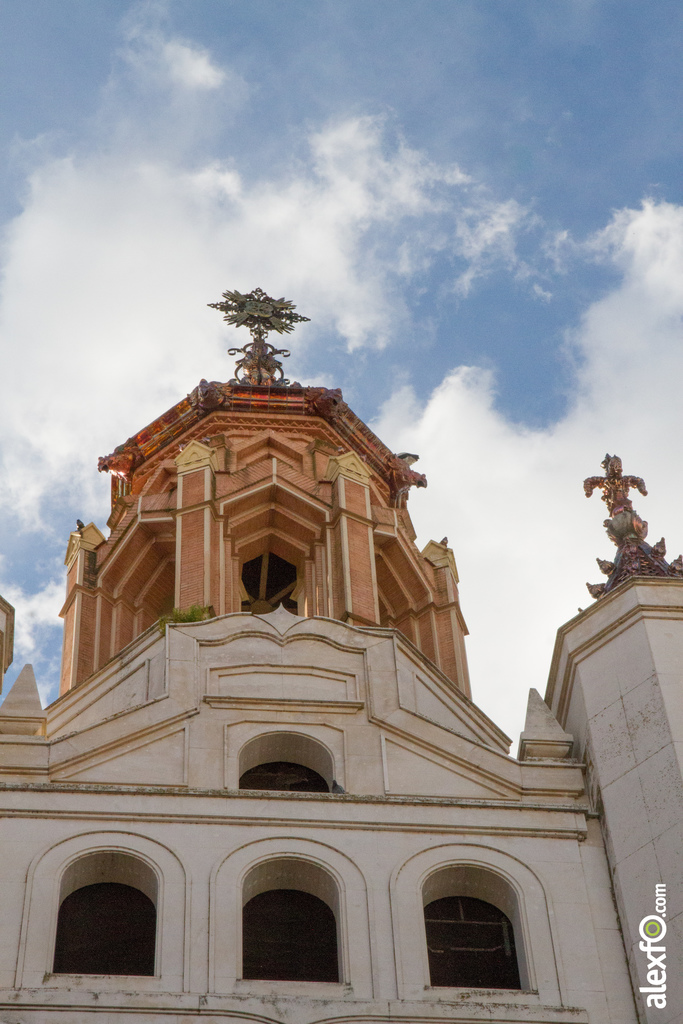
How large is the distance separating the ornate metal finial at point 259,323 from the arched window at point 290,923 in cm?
2533

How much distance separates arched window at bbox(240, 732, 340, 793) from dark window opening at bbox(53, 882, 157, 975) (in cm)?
325

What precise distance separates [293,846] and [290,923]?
3.36 ft

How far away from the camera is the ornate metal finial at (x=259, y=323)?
167 ft

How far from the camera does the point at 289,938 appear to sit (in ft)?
82.9

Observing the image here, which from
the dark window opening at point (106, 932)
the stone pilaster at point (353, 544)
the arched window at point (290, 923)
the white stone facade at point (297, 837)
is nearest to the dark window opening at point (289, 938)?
the arched window at point (290, 923)

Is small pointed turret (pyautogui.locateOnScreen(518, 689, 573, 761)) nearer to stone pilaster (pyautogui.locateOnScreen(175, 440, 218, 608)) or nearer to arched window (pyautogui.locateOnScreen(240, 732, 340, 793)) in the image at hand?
arched window (pyautogui.locateOnScreen(240, 732, 340, 793))

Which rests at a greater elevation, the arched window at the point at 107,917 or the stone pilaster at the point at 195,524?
the stone pilaster at the point at 195,524

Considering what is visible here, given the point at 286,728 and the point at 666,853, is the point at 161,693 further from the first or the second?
the point at 666,853

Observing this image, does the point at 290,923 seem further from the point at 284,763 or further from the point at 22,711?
the point at 22,711

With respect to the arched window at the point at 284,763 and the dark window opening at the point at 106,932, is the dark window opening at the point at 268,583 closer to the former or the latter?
the arched window at the point at 284,763

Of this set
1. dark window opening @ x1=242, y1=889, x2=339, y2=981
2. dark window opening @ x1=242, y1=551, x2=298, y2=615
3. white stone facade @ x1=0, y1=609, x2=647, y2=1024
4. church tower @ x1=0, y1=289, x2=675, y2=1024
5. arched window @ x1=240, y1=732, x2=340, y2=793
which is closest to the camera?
white stone facade @ x1=0, y1=609, x2=647, y2=1024

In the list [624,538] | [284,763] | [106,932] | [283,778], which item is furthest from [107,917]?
[624,538]

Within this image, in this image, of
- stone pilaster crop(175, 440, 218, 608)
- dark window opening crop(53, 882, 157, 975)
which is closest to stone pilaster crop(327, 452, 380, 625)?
stone pilaster crop(175, 440, 218, 608)

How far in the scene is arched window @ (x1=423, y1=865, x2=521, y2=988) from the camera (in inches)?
987
